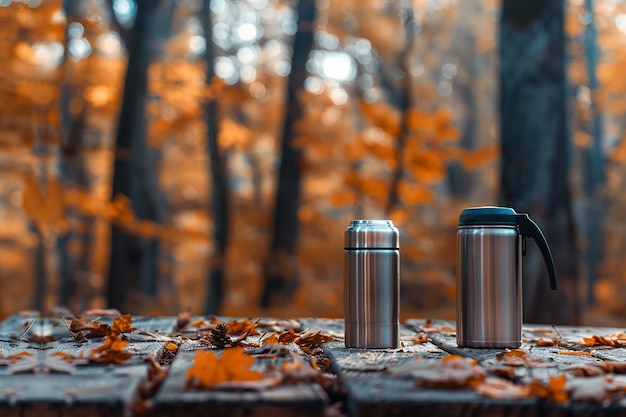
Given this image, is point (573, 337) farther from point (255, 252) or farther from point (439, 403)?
point (255, 252)

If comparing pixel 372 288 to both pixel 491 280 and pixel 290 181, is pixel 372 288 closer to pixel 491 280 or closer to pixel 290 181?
pixel 491 280

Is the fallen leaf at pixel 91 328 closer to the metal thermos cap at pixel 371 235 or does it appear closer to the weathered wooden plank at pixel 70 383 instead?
the weathered wooden plank at pixel 70 383

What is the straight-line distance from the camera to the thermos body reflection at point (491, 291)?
1930 mm

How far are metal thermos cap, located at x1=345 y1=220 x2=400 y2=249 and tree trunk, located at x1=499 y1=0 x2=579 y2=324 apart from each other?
2.92 m

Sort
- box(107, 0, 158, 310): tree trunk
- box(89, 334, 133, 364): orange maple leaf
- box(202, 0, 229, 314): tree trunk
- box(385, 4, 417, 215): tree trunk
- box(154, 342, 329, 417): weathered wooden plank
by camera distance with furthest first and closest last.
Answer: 1. box(202, 0, 229, 314): tree trunk
2. box(385, 4, 417, 215): tree trunk
3. box(107, 0, 158, 310): tree trunk
4. box(89, 334, 133, 364): orange maple leaf
5. box(154, 342, 329, 417): weathered wooden plank

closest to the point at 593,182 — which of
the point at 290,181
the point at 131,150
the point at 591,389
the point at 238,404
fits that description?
the point at 290,181

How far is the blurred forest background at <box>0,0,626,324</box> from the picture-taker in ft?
15.8

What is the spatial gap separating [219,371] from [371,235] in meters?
0.69

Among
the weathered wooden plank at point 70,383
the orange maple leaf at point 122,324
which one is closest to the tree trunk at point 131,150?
the orange maple leaf at point 122,324

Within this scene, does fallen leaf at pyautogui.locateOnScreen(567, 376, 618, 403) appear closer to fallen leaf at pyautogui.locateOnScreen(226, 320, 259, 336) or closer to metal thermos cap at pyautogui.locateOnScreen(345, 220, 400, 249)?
metal thermos cap at pyautogui.locateOnScreen(345, 220, 400, 249)

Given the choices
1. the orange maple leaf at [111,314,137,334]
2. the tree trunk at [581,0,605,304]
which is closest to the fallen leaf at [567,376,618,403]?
the orange maple leaf at [111,314,137,334]

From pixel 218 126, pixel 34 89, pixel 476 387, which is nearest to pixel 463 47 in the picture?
pixel 218 126

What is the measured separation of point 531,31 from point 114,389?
409 cm

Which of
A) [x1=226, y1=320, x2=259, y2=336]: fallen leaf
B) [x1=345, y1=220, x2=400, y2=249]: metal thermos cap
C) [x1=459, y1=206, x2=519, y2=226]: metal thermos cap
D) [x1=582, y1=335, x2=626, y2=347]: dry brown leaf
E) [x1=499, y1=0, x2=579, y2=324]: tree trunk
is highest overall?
[x1=499, y1=0, x2=579, y2=324]: tree trunk
